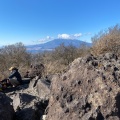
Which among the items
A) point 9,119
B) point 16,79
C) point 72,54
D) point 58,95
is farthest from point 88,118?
point 72,54

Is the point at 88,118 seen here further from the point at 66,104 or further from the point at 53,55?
the point at 53,55

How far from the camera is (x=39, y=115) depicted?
17.3 feet

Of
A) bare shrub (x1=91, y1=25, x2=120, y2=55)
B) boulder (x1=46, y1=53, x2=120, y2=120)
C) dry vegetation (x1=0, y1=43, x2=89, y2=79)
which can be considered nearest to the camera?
boulder (x1=46, y1=53, x2=120, y2=120)

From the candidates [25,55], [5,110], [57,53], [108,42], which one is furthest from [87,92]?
[25,55]

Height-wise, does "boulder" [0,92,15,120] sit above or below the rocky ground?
below

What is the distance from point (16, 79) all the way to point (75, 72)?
9.78 meters

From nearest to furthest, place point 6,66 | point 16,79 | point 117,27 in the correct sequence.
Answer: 1. point 16,79
2. point 117,27
3. point 6,66

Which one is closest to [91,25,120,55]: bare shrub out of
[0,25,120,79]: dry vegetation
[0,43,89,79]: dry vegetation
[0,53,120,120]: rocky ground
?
[0,25,120,79]: dry vegetation

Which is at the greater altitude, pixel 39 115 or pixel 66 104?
pixel 66 104

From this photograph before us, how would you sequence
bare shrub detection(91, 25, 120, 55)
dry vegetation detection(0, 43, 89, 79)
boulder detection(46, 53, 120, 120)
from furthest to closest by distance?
dry vegetation detection(0, 43, 89, 79), bare shrub detection(91, 25, 120, 55), boulder detection(46, 53, 120, 120)

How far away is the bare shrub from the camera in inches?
805

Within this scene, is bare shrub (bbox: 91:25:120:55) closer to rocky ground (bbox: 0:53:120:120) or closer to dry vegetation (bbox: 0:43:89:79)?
dry vegetation (bbox: 0:43:89:79)

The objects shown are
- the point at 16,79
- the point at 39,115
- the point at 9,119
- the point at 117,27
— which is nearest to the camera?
the point at 9,119

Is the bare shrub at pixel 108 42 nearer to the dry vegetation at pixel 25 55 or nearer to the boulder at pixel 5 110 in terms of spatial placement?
the dry vegetation at pixel 25 55
